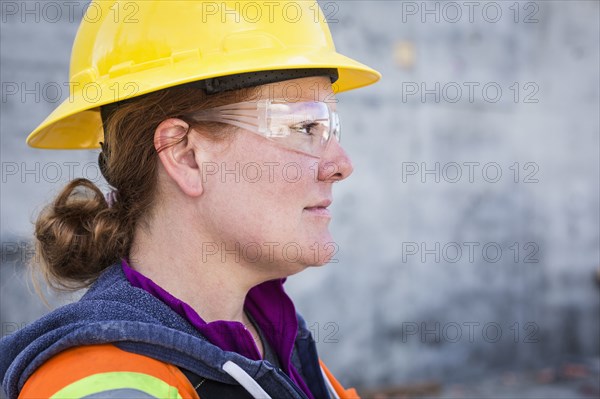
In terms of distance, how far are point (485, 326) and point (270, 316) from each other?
15.2 ft

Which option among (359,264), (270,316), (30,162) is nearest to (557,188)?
(359,264)

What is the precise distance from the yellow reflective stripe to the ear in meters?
0.55

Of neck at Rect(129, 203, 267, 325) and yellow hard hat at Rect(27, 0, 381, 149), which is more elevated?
yellow hard hat at Rect(27, 0, 381, 149)

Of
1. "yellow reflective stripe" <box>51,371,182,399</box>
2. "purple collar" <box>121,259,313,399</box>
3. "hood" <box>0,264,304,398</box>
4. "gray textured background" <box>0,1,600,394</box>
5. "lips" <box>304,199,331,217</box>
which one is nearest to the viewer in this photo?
"yellow reflective stripe" <box>51,371,182,399</box>

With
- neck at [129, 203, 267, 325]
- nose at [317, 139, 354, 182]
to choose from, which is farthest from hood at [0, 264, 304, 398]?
nose at [317, 139, 354, 182]

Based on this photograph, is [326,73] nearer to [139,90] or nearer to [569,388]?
[139,90]

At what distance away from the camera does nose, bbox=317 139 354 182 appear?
200 centimetres

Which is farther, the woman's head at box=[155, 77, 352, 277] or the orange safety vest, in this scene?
the woman's head at box=[155, 77, 352, 277]

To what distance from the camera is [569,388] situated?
6.45 m

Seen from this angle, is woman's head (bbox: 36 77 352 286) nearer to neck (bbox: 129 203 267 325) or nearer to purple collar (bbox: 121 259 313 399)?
neck (bbox: 129 203 267 325)

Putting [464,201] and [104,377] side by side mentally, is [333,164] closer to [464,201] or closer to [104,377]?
[104,377]

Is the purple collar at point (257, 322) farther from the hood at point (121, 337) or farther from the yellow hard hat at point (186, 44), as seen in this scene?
the yellow hard hat at point (186, 44)

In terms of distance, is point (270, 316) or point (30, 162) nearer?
point (270, 316)

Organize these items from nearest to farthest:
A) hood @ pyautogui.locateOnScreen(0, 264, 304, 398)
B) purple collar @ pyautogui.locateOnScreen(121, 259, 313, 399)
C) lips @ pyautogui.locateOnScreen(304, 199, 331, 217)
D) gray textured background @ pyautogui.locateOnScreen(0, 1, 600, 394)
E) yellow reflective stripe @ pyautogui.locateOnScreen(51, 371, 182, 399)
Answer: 1. yellow reflective stripe @ pyautogui.locateOnScreen(51, 371, 182, 399)
2. hood @ pyautogui.locateOnScreen(0, 264, 304, 398)
3. purple collar @ pyautogui.locateOnScreen(121, 259, 313, 399)
4. lips @ pyautogui.locateOnScreen(304, 199, 331, 217)
5. gray textured background @ pyautogui.locateOnScreen(0, 1, 600, 394)
